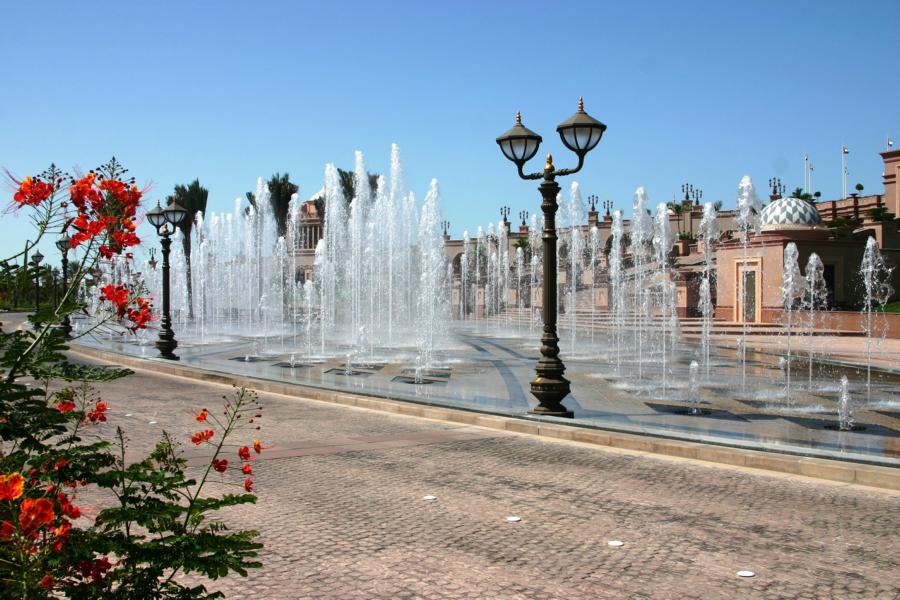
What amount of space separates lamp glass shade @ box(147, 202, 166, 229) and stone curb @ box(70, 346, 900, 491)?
7.10 meters

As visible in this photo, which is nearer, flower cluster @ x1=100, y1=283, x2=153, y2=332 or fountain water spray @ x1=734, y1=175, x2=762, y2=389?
flower cluster @ x1=100, y1=283, x2=153, y2=332

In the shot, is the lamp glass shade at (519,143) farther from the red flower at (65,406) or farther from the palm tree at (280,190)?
the palm tree at (280,190)

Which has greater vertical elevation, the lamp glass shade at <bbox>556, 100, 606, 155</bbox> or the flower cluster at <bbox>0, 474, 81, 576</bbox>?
the lamp glass shade at <bbox>556, 100, 606, 155</bbox>

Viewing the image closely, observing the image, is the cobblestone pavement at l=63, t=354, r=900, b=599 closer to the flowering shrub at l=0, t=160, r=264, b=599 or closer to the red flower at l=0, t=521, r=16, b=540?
the flowering shrub at l=0, t=160, r=264, b=599

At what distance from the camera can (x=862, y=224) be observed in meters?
46.8

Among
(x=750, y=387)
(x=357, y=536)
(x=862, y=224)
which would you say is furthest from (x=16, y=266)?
(x=862, y=224)

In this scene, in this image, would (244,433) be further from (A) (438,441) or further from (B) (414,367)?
(B) (414,367)

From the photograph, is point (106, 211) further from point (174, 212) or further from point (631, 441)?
point (174, 212)

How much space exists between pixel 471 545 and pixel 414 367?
42.3 feet

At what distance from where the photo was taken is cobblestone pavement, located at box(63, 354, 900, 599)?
179 inches

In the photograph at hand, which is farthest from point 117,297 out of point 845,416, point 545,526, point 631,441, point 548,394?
point 845,416

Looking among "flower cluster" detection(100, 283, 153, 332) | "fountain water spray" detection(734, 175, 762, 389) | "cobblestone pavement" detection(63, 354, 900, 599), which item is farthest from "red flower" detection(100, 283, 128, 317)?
"fountain water spray" detection(734, 175, 762, 389)

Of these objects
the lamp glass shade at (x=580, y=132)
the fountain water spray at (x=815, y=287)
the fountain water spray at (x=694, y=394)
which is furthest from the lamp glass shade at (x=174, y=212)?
the fountain water spray at (x=815, y=287)

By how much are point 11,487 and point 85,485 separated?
958mm
